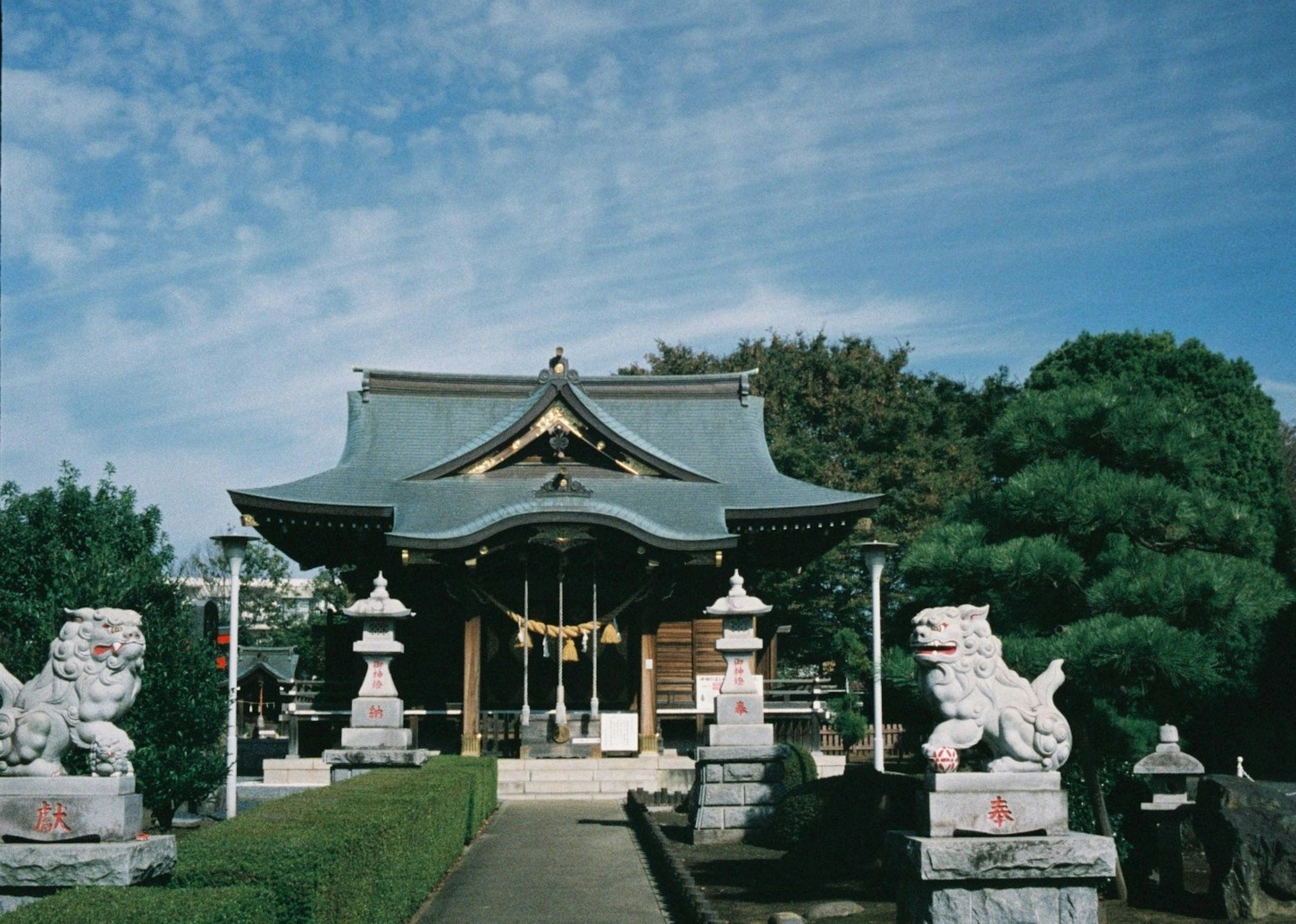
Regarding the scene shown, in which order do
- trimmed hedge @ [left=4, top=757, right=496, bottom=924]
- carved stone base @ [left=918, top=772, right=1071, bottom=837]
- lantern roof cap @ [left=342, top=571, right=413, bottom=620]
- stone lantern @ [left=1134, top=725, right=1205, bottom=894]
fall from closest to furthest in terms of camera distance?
trimmed hedge @ [left=4, top=757, right=496, bottom=924] → carved stone base @ [left=918, top=772, right=1071, bottom=837] → stone lantern @ [left=1134, top=725, right=1205, bottom=894] → lantern roof cap @ [left=342, top=571, right=413, bottom=620]

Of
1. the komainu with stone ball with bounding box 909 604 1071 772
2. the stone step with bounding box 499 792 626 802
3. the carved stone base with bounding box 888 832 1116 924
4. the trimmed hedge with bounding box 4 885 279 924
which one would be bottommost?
the stone step with bounding box 499 792 626 802

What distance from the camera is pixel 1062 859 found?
6375mm

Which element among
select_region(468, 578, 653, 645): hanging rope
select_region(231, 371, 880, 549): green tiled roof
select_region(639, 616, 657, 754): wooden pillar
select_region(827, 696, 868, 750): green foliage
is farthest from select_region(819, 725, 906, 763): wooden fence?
select_region(231, 371, 880, 549): green tiled roof

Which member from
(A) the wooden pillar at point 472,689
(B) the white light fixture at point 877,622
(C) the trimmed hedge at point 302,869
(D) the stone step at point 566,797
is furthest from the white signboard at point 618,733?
(C) the trimmed hedge at point 302,869

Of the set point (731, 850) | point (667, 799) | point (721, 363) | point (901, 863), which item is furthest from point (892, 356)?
point (901, 863)

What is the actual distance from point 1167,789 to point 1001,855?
21.8 ft

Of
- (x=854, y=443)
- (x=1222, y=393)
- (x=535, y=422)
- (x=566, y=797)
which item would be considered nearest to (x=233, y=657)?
(x=566, y=797)

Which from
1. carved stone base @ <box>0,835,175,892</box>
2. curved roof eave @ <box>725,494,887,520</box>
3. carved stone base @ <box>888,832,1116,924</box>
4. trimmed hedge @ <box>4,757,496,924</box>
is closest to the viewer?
trimmed hedge @ <box>4,757,496,924</box>

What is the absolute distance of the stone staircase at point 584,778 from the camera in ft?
69.9

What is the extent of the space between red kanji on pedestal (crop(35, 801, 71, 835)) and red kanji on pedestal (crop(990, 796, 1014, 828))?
15.7 ft

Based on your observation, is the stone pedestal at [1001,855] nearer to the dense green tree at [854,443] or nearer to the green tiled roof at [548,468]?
the green tiled roof at [548,468]

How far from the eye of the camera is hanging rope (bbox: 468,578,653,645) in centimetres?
2420

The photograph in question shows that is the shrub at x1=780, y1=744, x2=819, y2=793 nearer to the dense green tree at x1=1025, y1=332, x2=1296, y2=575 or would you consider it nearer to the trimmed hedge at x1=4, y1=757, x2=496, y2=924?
the trimmed hedge at x1=4, y1=757, x2=496, y2=924

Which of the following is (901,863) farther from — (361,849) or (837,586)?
(837,586)
